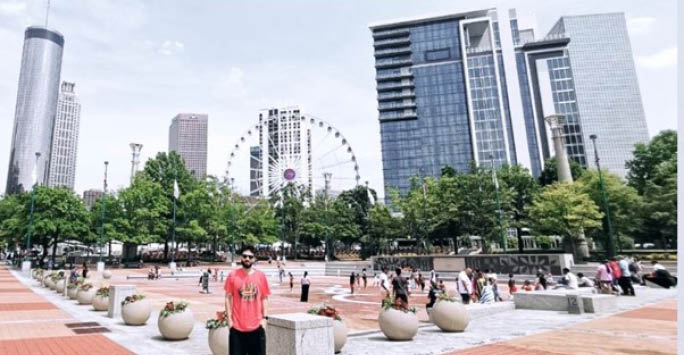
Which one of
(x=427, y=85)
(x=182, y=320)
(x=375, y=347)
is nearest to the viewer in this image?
(x=375, y=347)

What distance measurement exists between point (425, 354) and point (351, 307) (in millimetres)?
10961

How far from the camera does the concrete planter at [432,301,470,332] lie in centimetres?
1097

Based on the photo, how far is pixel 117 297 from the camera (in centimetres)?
1420

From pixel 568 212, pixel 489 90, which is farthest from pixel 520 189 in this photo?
pixel 489 90

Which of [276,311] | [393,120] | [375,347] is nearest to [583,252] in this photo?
[276,311]

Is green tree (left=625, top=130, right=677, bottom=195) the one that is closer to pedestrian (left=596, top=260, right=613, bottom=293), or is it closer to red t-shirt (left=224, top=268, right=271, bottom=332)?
pedestrian (left=596, top=260, right=613, bottom=293)

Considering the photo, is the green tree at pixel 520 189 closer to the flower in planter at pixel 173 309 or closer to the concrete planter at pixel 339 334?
the concrete planter at pixel 339 334

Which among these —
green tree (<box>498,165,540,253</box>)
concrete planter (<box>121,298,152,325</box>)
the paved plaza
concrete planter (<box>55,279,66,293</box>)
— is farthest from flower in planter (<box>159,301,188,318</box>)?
green tree (<box>498,165,540,253</box>)

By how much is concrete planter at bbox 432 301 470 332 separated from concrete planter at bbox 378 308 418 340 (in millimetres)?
1352

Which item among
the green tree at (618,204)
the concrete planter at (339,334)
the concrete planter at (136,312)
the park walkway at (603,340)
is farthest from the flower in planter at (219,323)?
the green tree at (618,204)

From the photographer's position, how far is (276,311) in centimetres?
1752

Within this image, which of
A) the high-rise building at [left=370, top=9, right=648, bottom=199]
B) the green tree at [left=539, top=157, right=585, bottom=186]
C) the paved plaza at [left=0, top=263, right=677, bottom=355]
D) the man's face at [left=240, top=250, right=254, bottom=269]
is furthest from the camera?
the high-rise building at [left=370, top=9, right=648, bottom=199]

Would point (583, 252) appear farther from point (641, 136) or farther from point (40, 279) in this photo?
point (641, 136)

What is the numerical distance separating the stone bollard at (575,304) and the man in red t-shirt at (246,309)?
1211 cm
